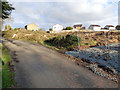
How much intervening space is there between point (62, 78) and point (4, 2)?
23.9 metres

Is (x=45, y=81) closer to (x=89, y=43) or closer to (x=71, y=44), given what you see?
(x=71, y=44)

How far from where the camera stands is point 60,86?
568 centimetres

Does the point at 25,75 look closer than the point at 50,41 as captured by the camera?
Yes

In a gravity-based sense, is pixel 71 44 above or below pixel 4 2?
below

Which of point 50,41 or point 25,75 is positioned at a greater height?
point 50,41

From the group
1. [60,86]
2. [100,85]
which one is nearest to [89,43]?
[100,85]

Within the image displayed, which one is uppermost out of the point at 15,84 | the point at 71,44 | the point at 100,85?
the point at 71,44

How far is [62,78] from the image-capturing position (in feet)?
21.9

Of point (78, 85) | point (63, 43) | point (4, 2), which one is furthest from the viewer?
point (63, 43)

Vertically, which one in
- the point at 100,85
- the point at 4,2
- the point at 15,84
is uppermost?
the point at 4,2

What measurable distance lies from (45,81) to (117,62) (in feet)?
32.5

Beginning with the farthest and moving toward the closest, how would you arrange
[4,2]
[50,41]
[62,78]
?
[50,41]
[4,2]
[62,78]

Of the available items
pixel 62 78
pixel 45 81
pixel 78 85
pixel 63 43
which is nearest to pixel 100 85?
pixel 78 85

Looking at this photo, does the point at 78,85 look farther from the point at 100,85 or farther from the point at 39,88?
the point at 39,88
